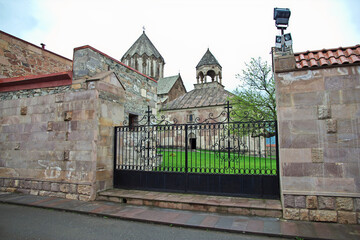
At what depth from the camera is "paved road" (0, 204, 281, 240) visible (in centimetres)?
409

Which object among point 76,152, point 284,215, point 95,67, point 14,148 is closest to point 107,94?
point 95,67

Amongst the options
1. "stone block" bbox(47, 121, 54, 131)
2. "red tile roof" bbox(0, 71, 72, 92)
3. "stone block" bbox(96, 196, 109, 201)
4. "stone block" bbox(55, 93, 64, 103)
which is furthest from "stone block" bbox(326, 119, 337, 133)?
"stone block" bbox(47, 121, 54, 131)

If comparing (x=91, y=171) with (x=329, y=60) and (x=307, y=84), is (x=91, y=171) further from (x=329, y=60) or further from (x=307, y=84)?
(x=329, y=60)

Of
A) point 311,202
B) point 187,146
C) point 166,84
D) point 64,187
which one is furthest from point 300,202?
point 166,84

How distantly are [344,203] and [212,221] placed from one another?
257 centimetres

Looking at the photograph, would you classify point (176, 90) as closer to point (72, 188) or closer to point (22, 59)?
point (22, 59)

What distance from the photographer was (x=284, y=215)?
479 centimetres

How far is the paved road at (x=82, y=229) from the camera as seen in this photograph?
161 inches

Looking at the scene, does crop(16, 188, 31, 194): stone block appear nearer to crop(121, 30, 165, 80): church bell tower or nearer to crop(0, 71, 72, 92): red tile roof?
crop(0, 71, 72, 92): red tile roof

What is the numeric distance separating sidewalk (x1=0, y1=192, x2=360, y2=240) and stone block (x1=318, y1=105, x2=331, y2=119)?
209 centimetres

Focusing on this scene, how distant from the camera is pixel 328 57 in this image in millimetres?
5293

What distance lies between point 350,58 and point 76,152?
7.11 m

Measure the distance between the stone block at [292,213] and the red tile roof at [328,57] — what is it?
3.00 metres

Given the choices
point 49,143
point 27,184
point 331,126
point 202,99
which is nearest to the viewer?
point 331,126
